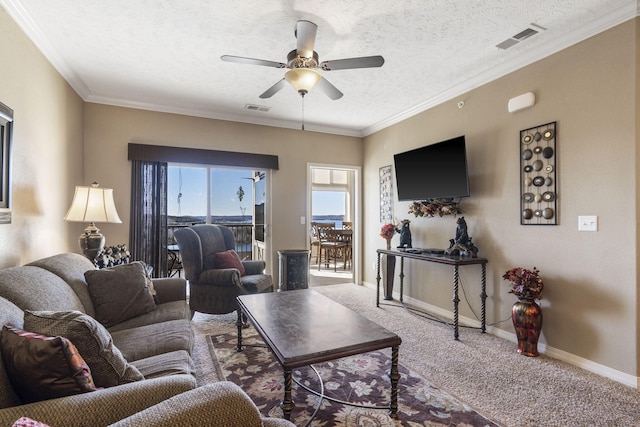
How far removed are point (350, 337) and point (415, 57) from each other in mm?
2597

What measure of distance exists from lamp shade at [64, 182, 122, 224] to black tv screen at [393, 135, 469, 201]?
329 cm

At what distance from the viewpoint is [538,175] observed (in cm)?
283

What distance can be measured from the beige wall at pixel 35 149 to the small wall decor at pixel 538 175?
4.15 meters

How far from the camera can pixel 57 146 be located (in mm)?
3039

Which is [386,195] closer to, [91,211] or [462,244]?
[462,244]

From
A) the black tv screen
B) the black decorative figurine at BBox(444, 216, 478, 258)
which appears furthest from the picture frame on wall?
the black decorative figurine at BBox(444, 216, 478, 258)

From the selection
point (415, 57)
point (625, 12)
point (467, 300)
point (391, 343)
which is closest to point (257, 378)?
point (391, 343)

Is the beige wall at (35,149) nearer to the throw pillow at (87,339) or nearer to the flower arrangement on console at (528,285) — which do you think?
the throw pillow at (87,339)

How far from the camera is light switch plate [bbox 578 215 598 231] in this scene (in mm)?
2449

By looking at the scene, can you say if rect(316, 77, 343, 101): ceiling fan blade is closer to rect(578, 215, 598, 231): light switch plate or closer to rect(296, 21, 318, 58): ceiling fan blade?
Result: rect(296, 21, 318, 58): ceiling fan blade

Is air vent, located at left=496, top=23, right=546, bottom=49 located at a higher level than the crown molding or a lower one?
higher

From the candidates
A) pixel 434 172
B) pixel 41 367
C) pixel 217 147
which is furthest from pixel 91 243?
pixel 434 172

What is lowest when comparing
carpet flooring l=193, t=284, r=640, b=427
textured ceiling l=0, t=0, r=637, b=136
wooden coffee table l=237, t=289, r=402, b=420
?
carpet flooring l=193, t=284, r=640, b=427

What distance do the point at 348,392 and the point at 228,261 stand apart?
2.11 metres
